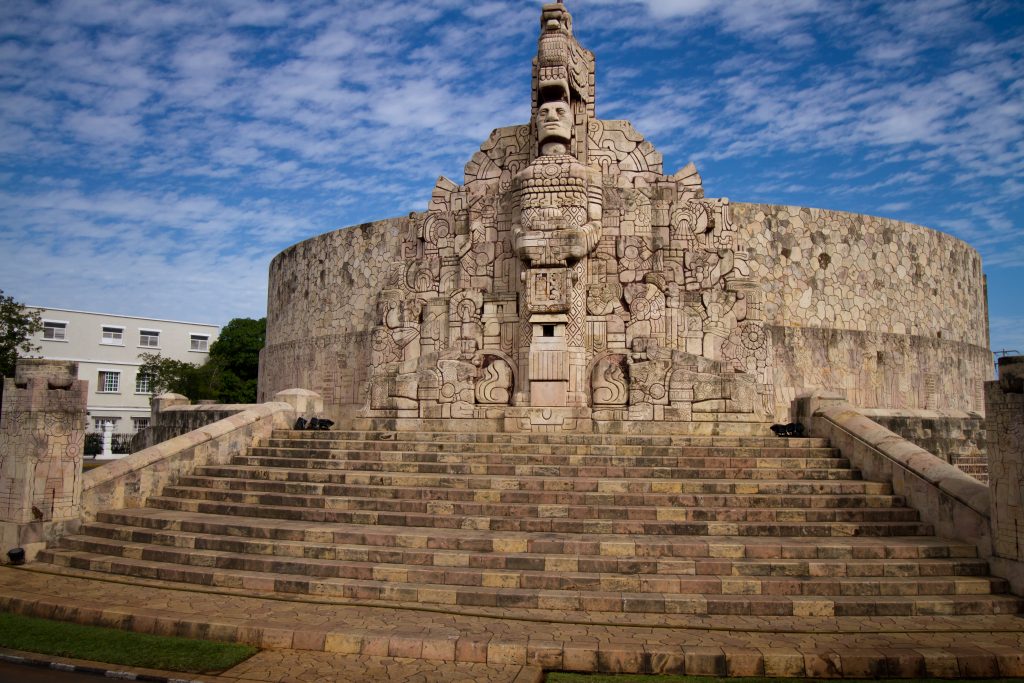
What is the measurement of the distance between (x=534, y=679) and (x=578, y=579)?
5.92 feet

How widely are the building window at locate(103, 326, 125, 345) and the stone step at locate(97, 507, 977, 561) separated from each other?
33581mm

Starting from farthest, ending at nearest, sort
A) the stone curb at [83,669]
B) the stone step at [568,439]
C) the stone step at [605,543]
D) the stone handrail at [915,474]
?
the stone step at [568,439] < the stone handrail at [915,474] < the stone step at [605,543] < the stone curb at [83,669]

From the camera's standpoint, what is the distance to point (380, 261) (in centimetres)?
2062

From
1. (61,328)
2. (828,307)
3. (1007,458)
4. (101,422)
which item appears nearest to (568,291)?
(1007,458)

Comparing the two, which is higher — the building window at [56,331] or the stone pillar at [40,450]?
the building window at [56,331]

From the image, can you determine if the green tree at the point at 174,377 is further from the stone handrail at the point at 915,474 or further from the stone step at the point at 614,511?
the stone handrail at the point at 915,474

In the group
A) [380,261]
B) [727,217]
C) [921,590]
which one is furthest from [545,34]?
[921,590]

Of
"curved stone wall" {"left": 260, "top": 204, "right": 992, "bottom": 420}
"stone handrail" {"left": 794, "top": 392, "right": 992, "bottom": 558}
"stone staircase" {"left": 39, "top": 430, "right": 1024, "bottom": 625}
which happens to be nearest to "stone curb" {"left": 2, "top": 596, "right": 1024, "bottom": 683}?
"stone staircase" {"left": 39, "top": 430, "right": 1024, "bottom": 625}

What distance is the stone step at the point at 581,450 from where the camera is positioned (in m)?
10.1

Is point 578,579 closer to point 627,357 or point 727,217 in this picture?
point 627,357

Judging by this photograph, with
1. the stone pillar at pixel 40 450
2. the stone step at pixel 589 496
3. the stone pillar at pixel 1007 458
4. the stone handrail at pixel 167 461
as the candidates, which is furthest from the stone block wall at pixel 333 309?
the stone pillar at pixel 1007 458

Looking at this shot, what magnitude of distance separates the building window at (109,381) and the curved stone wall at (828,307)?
61.0 ft

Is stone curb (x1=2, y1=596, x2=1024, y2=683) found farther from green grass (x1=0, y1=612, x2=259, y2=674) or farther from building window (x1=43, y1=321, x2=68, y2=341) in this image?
building window (x1=43, y1=321, x2=68, y2=341)

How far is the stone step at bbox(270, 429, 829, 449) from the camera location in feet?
34.3
